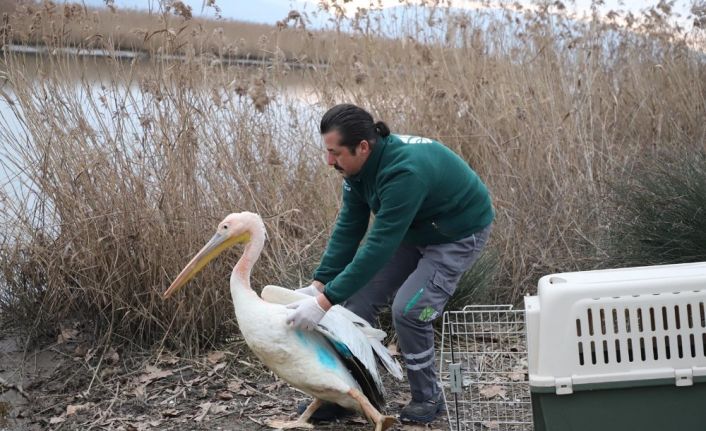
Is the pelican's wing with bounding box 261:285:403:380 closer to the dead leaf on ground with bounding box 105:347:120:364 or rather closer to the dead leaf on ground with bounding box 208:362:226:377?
the dead leaf on ground with bounding box 208:362:226:377

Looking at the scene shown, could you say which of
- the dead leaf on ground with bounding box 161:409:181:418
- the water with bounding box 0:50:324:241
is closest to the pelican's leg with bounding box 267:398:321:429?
the dead leaf on ground with bounding box 161:409:181:418

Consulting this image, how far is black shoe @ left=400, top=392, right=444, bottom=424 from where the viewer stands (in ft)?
13.3

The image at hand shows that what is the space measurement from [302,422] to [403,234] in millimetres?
1070

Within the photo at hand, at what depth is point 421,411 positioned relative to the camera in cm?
405

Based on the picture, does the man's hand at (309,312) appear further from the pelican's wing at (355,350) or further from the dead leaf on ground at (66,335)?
the dead leaf on ground at (66,335)

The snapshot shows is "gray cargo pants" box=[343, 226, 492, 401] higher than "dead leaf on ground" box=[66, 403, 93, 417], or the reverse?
"gray cargo pants" box=[343, 226, 492, 401]

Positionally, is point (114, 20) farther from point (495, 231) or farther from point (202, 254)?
point (495, 231)

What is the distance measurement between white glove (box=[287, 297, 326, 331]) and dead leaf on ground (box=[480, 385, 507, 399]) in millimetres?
1144

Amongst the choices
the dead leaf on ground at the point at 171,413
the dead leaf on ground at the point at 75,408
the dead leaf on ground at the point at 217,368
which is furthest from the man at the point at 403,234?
the dead leaf on ground at the point at 75,408

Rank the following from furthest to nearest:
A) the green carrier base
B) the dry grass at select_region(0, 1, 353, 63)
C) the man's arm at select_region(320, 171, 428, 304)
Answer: the dry grass at select_region(0, 1, 353, 63), the man's arm at select_region(320, 171, 428, 304), the green carrier base

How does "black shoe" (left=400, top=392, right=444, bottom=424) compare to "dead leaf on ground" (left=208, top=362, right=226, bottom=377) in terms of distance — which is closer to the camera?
"black shoe" (left=400, top=392, right=444, bottom=424)

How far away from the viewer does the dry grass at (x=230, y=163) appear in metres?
5.18

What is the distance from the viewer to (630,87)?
26.0ft

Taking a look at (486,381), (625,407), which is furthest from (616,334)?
(486,381)
